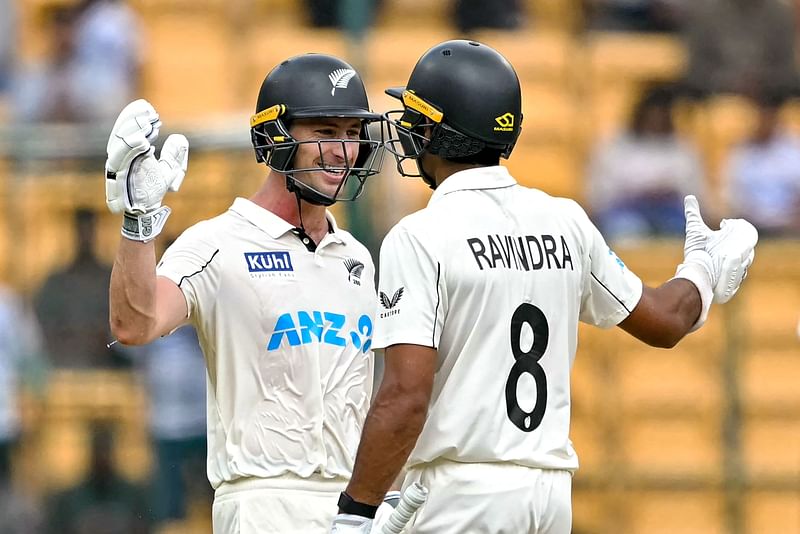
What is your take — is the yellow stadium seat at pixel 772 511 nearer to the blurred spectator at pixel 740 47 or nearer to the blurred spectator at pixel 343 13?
the blurred spectator at pixel 740 47

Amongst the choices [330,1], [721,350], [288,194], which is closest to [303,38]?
[330,1]

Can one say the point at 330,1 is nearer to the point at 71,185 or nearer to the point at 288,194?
the point at 71,185

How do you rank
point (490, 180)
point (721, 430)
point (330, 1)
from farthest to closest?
point (330, 1) → point (721, 430) → point (490, 180)

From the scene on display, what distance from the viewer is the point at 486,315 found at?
4266 mm

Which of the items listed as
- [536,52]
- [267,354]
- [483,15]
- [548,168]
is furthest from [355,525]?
[536,52]

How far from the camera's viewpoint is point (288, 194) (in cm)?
509

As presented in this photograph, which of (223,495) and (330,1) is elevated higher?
(330,1)

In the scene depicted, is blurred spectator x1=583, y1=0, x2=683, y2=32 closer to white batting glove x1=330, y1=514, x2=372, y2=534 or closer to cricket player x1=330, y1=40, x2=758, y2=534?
cricket player x1=330, y1=40, x2=758, y2=534

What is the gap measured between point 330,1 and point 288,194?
5649 mm

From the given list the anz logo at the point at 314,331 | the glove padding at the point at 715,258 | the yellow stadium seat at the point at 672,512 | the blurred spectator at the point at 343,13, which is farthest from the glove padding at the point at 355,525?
the blurred spectator at the point at 343,13

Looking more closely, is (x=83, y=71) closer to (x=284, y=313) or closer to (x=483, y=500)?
(x=284, y=313)

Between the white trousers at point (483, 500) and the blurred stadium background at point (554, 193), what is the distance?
4482mm

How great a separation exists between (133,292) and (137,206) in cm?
25

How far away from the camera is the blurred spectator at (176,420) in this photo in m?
8.57
